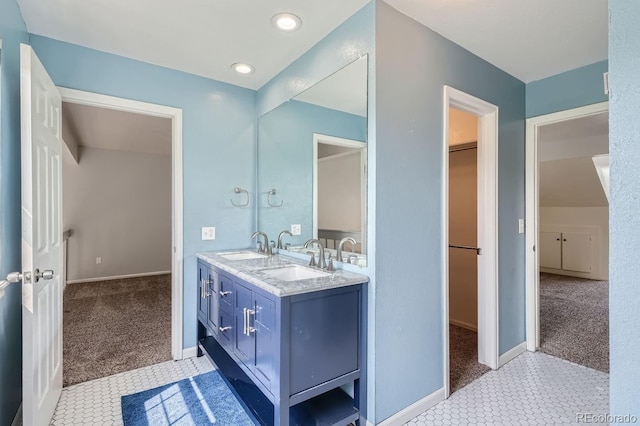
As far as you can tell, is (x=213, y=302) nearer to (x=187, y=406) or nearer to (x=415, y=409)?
(x=187, y=406)

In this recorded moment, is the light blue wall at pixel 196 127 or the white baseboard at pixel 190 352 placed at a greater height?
the light blue wall at pixel 196 127

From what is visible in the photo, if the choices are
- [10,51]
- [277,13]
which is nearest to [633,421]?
[277,13]

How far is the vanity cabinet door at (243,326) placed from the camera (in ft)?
5.67

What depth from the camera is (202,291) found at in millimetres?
2490

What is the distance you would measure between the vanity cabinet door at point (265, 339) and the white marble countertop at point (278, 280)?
0.27 feet

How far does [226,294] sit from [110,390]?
1060 millimetres

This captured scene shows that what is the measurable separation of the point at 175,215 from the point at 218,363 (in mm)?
1197

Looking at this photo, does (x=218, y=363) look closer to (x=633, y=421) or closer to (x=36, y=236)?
(x=36, y=236)

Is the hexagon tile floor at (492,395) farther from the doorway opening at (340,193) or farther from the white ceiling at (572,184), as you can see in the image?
→ the white ceiling at (572,184)

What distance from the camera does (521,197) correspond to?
2705mm

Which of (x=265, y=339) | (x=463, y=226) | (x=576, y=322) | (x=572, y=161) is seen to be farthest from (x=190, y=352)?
(x=572, y=161)

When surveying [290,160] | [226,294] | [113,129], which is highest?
[113,129]

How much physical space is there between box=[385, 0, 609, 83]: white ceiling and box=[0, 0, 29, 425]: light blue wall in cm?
204

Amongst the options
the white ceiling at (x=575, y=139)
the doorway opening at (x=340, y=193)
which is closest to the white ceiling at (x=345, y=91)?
the doorway opening at (x=340, y=193)
